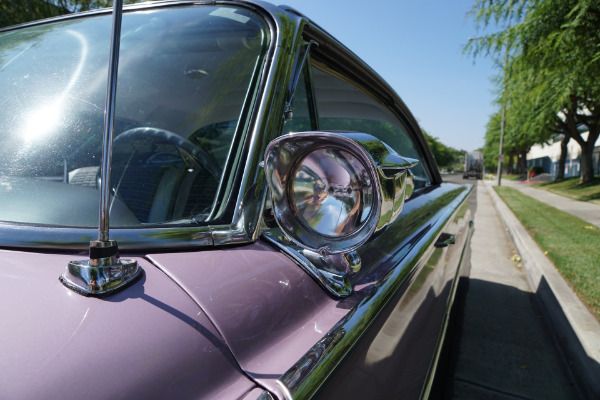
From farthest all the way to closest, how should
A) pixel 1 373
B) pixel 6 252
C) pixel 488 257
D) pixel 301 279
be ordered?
pixel 488 257, pixel 301 279, pixel 6 252, pixel 1 373

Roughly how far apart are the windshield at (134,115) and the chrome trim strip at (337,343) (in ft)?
1.48

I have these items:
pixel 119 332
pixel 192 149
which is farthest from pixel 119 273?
pixel 192 149

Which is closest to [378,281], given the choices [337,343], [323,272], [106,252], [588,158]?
[323,272]

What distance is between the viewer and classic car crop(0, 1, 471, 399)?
656 millimetres

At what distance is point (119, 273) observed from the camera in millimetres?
720

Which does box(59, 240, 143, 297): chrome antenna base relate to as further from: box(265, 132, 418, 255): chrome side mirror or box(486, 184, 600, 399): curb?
box(486, 184, 600, 399): curb

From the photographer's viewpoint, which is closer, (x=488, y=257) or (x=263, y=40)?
(x=263, y=40)

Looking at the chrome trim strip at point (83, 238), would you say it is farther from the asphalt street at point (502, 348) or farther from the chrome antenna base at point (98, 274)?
the asphalt street at point (502, 348)

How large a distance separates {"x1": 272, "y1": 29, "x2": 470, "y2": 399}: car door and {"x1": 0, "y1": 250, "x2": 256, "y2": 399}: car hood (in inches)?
5.8

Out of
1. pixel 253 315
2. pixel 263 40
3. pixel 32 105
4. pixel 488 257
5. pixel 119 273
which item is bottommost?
pixel 488 257

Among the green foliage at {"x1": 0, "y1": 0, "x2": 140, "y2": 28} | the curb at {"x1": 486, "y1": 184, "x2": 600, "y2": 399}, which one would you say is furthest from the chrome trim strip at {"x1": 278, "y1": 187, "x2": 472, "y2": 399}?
the green foliage at {"x1": 0, "y1": 0, "x2": 140, "y2": 28}

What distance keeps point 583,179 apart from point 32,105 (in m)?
26.3

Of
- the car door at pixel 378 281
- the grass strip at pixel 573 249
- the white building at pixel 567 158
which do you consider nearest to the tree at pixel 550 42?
the grass strip at pixel 573 249

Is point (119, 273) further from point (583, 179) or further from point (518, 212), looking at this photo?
point (583, 179)
